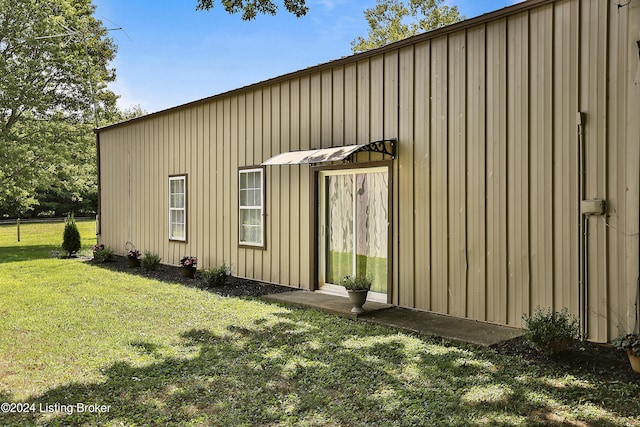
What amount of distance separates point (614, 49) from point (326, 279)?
472 cm

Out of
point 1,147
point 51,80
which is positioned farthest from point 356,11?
point 1,147

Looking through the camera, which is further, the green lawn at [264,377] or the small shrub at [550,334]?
the small shrub at [550,334]

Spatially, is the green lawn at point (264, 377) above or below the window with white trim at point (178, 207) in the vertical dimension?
below

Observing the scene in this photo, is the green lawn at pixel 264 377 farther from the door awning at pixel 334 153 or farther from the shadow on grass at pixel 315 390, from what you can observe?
the door awning at pixel 334 153

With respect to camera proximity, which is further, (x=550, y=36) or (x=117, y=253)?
(x=117, y=253)

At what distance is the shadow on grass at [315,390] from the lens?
124 inches

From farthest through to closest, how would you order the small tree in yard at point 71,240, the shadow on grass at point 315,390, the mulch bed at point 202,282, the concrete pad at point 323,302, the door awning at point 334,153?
the small tree in yard at point 71,240 → the mulch bed at point 202,282 → the door awning at point 334,153 → the concrete pad at point 323,302 → the shadow on grass at point 315,390

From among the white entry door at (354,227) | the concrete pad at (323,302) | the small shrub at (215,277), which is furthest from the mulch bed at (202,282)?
the white entry door at (354,227)

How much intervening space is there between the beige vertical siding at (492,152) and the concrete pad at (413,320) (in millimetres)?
194

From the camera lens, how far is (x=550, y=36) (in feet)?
16.1

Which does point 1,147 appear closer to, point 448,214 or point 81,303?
point 81,303

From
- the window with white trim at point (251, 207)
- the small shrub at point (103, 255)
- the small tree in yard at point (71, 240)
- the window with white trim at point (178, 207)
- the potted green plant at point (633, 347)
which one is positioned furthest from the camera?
the small tree in yard at point (71, 240)

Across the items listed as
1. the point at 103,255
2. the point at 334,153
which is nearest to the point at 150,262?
the point at 103,255

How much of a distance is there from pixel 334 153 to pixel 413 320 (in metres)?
2.43
